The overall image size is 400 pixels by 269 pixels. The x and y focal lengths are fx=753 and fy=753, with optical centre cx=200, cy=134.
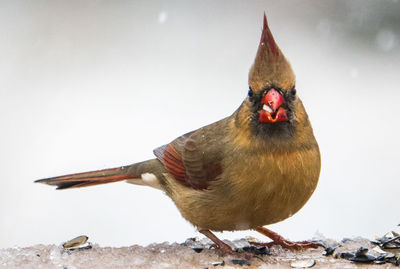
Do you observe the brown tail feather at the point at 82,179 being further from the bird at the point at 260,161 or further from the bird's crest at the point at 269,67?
the bird's crest at the point at 269,67

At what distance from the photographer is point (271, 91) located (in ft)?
11.5

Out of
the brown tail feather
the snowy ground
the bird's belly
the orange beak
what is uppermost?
the orange beak

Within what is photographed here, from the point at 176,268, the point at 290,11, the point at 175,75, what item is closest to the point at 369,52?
the point at 290,11

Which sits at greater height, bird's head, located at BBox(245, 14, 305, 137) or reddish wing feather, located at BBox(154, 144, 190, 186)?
bird's head, located at BBox(245, 14, 305, 137)

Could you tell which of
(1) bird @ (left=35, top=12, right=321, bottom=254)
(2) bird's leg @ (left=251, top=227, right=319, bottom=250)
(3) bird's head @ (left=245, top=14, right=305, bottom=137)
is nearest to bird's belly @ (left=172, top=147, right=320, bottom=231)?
(1) bird @ (left=35, top=12, right=321, bottom=254)

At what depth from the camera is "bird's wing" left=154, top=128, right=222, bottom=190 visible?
3.88 m

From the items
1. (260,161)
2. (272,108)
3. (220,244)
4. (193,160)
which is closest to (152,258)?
(220,244)

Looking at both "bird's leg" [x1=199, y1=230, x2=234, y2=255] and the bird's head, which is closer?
the bird's head

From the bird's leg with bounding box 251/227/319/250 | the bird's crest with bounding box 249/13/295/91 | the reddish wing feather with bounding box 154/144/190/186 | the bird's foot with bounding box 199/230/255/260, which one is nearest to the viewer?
the bird's crest with bounding box 249/13/295/91

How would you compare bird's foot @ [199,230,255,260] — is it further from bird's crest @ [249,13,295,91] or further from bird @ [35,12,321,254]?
bird's crest @ [249,13,295,91]

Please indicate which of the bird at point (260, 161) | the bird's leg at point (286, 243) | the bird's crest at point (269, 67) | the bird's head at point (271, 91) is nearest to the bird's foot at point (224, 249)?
the bird at point (260, 161)

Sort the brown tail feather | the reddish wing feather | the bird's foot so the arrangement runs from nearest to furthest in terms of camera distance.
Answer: the bird's foot → the reddish wing feather → the brown tail feather

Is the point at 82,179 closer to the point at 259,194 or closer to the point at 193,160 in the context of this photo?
the point at 193,160

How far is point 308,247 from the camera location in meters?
3.98
